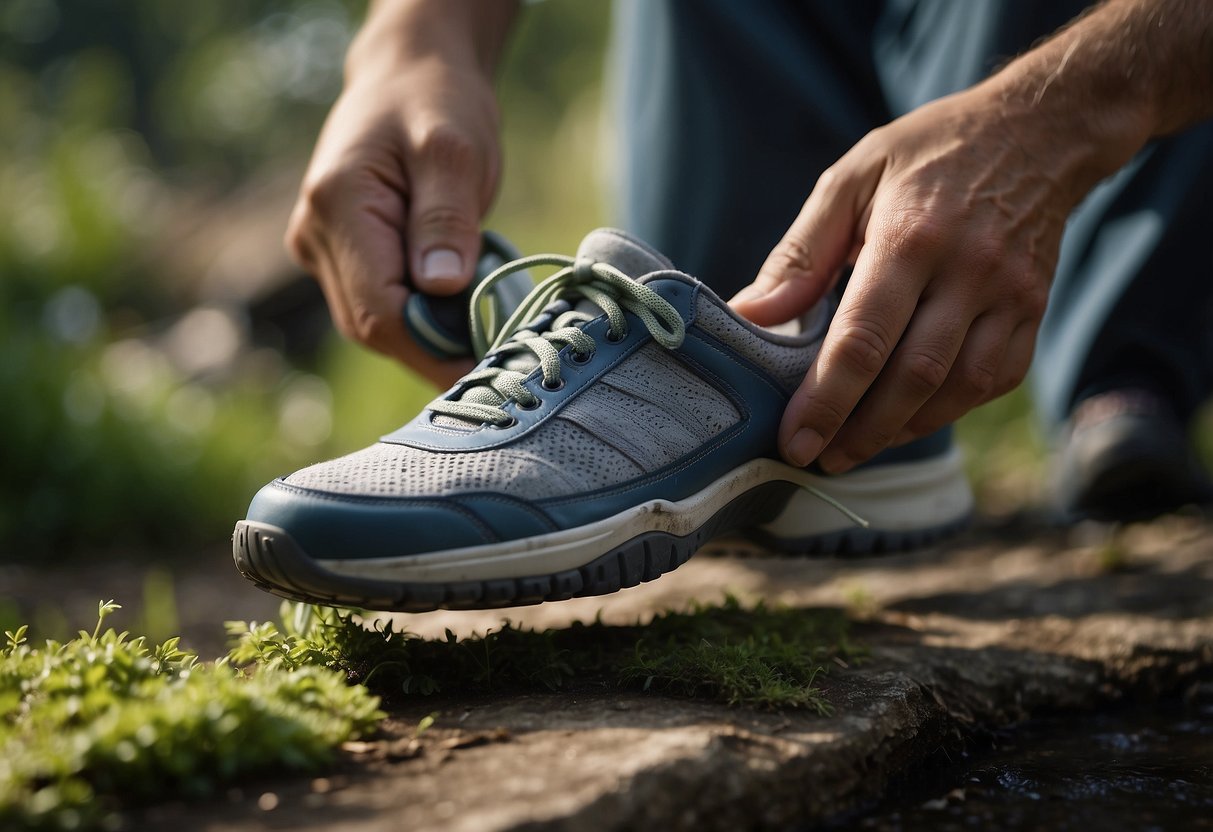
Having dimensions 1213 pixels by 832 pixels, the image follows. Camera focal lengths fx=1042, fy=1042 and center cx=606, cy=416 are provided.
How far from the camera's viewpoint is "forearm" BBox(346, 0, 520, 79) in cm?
215

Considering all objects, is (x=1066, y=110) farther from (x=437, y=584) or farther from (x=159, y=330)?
(x=159, y=330)

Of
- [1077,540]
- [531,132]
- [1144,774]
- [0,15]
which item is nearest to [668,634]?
[1144,774]

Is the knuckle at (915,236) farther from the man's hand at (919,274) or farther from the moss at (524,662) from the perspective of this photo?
the moss at (524,662)

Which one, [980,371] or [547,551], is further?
[980,371]

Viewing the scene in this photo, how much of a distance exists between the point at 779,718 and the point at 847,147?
138cm

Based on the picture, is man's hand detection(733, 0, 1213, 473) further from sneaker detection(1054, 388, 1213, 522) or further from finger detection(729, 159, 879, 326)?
sneaker detection(1054, 388, 1213, 522)

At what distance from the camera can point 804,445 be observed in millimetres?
1565

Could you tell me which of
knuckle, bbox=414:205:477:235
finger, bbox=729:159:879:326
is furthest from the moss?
knuckle, bbox=414:205:477:235

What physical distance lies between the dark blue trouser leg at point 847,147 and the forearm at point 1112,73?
22.5 inches

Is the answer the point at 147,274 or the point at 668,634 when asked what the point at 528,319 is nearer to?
the point at 668,634

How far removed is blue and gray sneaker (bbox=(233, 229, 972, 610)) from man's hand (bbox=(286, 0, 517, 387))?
24 cm

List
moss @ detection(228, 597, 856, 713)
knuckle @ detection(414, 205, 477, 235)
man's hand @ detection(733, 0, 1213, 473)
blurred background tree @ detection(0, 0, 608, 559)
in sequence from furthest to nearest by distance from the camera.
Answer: blurred background tree @ detection(0, 0, 608, 559) → knuckle @ detection(414, 205, 477, 235) → man's hand @ detection(733, 0, 1213, 473) → moss @ detection(228, 597, 856, 713)

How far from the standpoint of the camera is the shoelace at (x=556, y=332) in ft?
4.83

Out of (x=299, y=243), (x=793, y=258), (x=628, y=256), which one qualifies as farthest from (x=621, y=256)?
(x=299, y=243)
